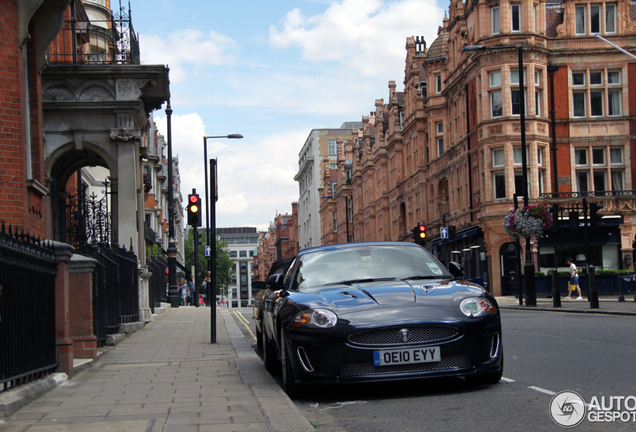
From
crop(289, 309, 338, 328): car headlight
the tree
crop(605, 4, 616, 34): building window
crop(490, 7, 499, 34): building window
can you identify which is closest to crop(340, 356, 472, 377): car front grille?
crop(289, 309, 338, 328): car headlight

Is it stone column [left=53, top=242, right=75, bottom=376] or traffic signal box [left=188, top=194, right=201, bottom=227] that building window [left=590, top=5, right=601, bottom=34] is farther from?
stone column [left=53, top=242, right=75, bottom=376]

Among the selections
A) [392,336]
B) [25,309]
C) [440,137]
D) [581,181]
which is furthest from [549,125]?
[25,309]

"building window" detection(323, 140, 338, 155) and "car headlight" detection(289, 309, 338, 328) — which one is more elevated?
"building window" detection(323, 140, 338, 155)

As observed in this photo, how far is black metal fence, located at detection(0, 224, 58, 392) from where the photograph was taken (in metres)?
6.98

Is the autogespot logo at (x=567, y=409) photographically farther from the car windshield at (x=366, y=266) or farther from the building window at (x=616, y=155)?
the building window at (x=616, y=155)

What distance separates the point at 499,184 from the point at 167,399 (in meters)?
35.0

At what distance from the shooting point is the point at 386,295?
24.0ft

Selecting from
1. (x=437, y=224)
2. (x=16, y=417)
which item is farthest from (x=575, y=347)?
(x=437, y=224)

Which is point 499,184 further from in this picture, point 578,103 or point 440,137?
point 440,137

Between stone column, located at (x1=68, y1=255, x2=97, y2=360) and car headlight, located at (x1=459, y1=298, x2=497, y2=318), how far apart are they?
17.7 ft

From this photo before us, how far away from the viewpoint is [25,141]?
1257 centimetres

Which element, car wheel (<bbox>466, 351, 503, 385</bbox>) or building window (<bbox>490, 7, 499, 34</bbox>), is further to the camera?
building window (<bbox>490, 7, 499, 34</bbox>)

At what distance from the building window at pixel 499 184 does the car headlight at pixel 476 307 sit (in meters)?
34.1

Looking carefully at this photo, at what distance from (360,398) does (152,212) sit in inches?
1981
